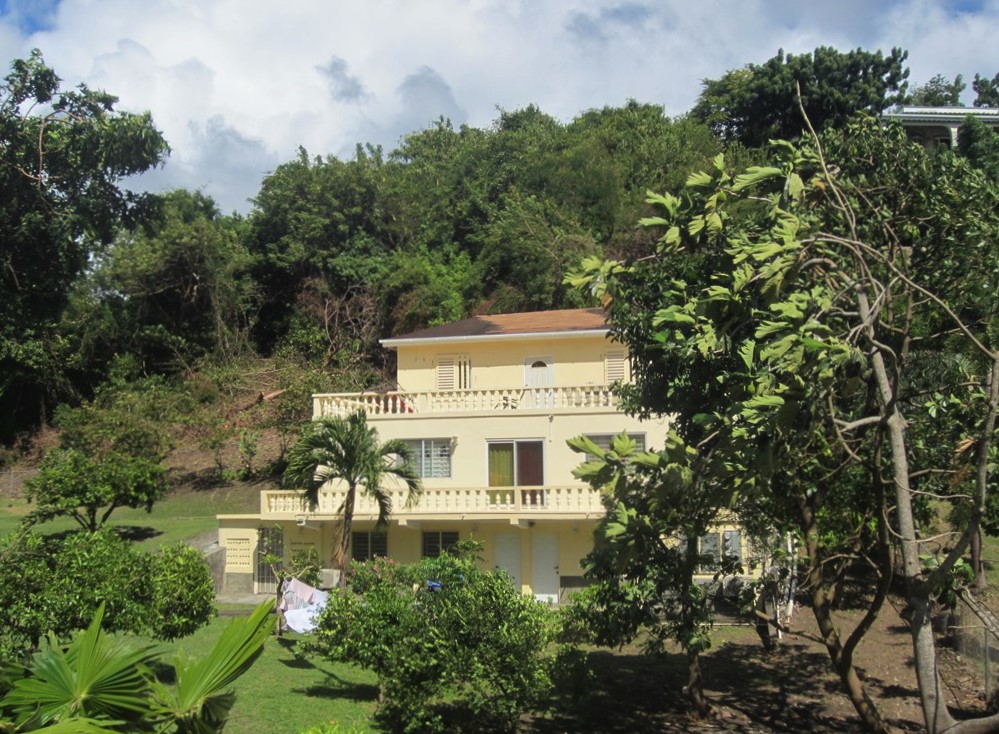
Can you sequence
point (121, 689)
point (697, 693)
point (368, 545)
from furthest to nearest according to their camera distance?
point (368, 545) → point (697, 693) → point (121, 689)

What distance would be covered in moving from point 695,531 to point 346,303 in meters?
33.9

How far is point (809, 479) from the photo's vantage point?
12953 mm

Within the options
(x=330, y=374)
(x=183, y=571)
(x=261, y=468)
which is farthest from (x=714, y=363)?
(x=330, y=374)

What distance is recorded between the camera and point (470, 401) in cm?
2778

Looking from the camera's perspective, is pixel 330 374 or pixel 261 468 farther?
pixel 330 374

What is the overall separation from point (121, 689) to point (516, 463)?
1992 cm

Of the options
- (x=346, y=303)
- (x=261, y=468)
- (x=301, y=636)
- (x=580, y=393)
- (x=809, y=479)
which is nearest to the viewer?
(x=809, y=479)

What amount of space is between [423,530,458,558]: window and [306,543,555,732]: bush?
40.7ft

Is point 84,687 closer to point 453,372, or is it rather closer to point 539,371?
point 539,371

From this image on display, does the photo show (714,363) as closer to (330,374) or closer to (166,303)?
(330,374)

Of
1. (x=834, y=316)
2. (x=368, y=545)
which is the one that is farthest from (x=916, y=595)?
(x=368, y=545)

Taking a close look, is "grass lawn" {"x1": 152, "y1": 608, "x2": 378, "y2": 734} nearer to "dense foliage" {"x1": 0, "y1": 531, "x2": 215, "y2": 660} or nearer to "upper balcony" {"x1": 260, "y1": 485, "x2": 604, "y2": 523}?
"dense foliage" {"x1": 0, "y1": 531, "x2": 215, "y2": 660}

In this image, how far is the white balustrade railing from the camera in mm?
25500

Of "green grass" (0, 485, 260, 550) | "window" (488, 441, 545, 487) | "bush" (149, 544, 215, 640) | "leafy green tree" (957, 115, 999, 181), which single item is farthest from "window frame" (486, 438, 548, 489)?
"leafy green tree" (957, 115, 999, 181)
